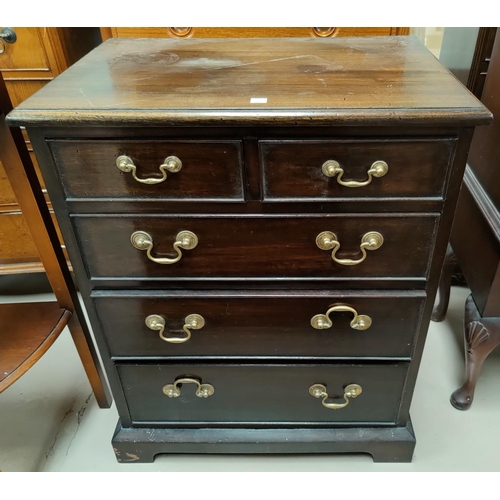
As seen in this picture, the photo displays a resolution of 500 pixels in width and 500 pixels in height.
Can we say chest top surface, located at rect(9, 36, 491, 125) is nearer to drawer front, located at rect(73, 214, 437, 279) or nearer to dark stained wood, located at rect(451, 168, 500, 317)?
drawer front, located at rect(73, 214, 437, 279)

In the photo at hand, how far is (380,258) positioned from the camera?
871 millimetres

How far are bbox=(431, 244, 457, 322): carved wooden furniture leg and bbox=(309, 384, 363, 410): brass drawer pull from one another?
1.86 feet

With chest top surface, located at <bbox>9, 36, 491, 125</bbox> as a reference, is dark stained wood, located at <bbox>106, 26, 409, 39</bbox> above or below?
below

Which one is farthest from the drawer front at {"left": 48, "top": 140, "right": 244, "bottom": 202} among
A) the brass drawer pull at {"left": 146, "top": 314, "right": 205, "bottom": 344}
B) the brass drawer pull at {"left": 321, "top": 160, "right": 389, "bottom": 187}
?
the brass drawer pull at {"left": 146, "top": 314, "right": 205, "bottom": 344}

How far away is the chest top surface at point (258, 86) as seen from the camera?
718 mm

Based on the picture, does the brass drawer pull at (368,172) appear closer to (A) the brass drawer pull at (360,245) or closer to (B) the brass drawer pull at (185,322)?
(A) the brass drawer pull at (360,245)

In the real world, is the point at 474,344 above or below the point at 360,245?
below

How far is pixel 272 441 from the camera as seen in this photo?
1135mm

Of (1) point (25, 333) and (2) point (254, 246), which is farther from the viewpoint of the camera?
(1) point (25, 333)

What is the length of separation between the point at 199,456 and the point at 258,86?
0.91 meters

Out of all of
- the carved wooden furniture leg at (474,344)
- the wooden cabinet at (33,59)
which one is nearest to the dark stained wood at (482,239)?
the carved wooden furniture leg at (474,344)

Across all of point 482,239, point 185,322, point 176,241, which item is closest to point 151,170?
point 176,241

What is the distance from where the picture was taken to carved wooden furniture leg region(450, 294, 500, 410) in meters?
1.15

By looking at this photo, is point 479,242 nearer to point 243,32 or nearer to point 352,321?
point 352,321
